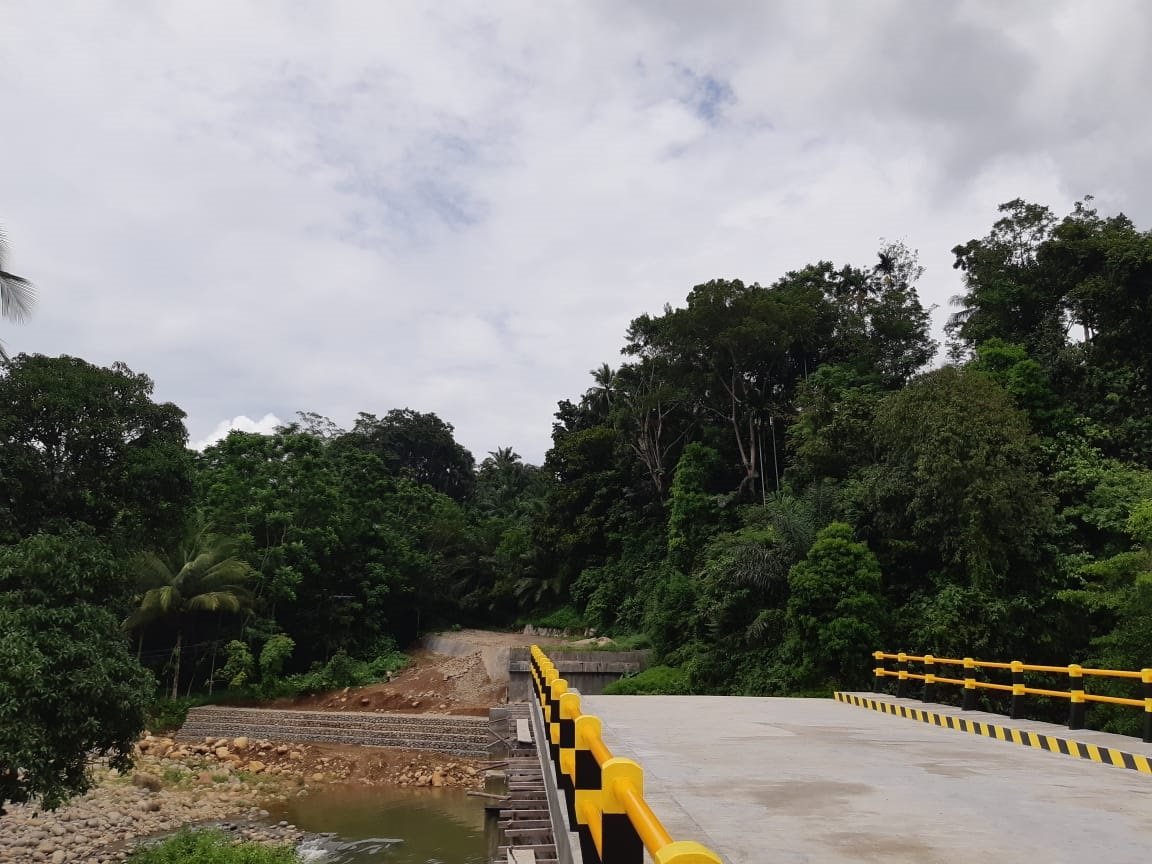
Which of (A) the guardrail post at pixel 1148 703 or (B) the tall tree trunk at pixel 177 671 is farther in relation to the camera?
(B) the tall tree trunk at pixel 177 671

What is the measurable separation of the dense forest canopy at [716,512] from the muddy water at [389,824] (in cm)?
590

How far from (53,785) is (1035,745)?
444 inches

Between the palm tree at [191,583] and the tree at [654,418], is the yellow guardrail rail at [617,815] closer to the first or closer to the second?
the palm tree at [191,583]

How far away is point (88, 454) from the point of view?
40.3 feet

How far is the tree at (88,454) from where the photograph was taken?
11602 mm

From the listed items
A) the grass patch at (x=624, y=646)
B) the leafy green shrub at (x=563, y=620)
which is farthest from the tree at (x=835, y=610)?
the leafy green shrub at (x=563, y=620)

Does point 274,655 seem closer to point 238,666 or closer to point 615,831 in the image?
point 238,666

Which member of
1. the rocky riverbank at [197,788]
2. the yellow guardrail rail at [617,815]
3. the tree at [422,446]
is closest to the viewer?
the yellow guardrail rail at [617,815]

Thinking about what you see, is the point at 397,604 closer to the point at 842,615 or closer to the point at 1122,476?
the point at 842,615

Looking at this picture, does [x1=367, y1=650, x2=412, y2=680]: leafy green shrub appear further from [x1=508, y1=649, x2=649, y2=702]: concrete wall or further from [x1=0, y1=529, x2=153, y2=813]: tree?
[x1=0, y1=529, x2=153, y2=813]: tree

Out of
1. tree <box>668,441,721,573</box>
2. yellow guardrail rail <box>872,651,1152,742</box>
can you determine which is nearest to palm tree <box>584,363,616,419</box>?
tree <box>668,441,721,573</box>

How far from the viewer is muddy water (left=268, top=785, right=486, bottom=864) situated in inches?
607

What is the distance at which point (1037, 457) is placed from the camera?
746 inches

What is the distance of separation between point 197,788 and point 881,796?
1973cm
